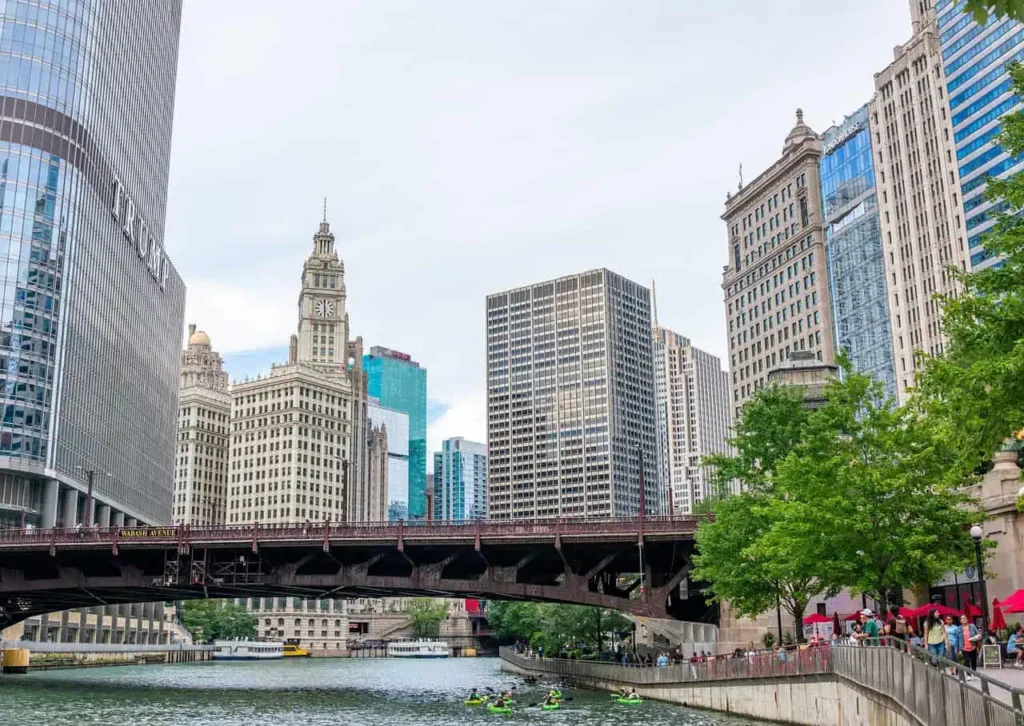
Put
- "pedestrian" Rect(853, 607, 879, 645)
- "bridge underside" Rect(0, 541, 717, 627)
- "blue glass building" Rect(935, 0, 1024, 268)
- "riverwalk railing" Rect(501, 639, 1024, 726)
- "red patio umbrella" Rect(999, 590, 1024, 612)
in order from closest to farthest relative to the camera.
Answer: "riverwalk railing" Rect(501, 639, 1024, 726) < "red patio umbrella" Rect(999, 590, 1024, 612) < "pedestrian" Rect(853, 607, 879, 645) < "bridge underside" Rect(0, 541, 717, 627) < "blue glass building" Rect(935, 0, 1024, 268)

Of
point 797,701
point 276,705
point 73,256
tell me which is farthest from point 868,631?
point 73,256

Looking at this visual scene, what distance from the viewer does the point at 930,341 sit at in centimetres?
14375

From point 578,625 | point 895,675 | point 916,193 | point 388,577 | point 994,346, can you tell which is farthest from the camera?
point 916,193

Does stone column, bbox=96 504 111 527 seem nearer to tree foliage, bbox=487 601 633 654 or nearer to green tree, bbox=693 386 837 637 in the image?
tree foliage, bbox=487 601 633 654

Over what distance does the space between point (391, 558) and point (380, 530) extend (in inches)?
298

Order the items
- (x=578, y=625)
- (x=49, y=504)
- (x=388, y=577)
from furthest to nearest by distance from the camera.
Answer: (x=578, y=625) → (x=49, y=504) → (x=388, y=577)

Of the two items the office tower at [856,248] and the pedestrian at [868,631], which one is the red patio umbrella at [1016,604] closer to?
the pedestrian at [868,631]

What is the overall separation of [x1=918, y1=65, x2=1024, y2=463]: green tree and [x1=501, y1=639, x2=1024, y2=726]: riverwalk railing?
605cm

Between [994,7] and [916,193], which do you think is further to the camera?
[916,193]

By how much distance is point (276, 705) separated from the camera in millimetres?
71688

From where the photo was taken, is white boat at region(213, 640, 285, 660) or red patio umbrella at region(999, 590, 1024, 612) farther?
white boat at region(213, 640, 285, 660)

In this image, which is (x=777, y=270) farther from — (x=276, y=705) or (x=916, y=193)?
(x=276, y=705)

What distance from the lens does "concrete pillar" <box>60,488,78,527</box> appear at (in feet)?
395

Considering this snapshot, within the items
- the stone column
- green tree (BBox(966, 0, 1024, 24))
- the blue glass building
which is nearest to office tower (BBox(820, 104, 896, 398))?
the blue glass building
